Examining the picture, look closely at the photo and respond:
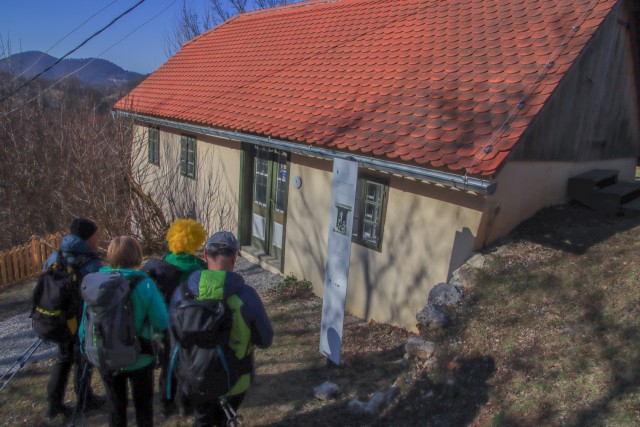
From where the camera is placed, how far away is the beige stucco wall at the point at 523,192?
544 centimetres

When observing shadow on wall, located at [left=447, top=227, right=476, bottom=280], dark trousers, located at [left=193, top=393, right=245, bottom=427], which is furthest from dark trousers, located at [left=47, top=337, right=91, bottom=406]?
shadow on wall, located at [left=447, top=227, right=476, bottom=280]

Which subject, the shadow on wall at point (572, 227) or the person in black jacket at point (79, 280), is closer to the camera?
the person in black jacket at point (79, 280)

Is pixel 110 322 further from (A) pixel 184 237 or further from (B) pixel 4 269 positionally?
(B) pixel 4 269

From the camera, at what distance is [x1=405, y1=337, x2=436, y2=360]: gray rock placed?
4.34 m

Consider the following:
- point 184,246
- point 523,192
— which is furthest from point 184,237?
point 523,192

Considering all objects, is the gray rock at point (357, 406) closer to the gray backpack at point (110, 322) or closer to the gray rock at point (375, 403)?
the gray rock at point (375, 403)

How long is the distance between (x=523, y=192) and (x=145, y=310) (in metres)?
4.66

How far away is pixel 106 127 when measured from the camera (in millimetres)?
10945

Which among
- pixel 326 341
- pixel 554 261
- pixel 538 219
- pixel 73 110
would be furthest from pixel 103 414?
pixel 73 110

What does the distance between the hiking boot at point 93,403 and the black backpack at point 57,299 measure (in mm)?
908

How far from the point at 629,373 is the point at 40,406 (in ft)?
17.1

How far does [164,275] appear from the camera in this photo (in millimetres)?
3584

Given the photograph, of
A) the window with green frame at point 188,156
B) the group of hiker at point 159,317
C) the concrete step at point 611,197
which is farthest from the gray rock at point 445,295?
the window with green frame at point 188,156

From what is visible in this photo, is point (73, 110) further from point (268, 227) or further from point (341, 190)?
point (341, 190)
